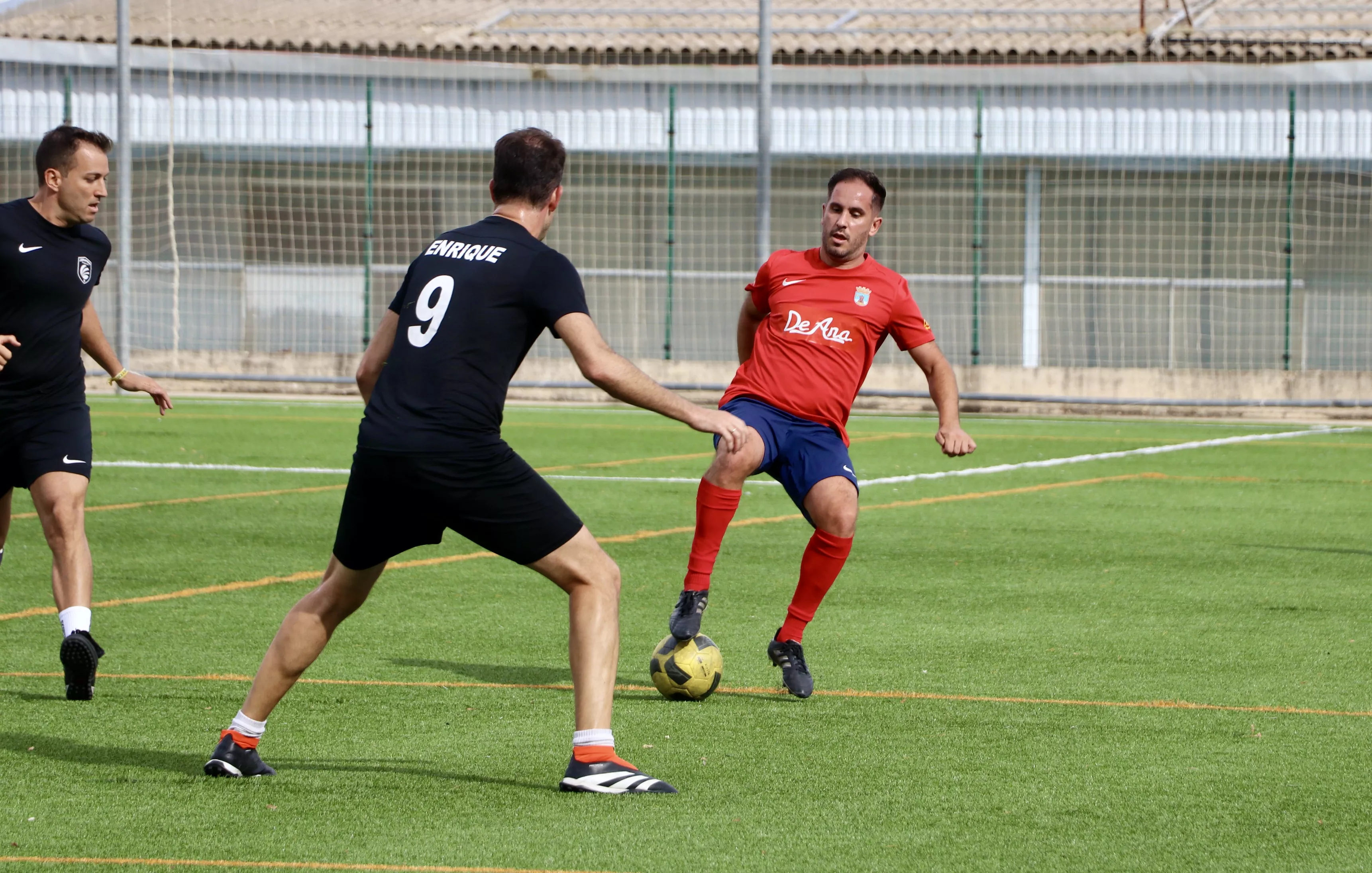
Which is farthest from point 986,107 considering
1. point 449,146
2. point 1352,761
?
point 1352,761

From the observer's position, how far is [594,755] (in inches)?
200

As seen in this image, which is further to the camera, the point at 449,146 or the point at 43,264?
the point at 449,146

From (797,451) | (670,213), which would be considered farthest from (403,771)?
(670,213)

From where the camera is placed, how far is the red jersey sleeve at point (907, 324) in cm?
757

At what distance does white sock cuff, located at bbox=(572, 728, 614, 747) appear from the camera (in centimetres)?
510

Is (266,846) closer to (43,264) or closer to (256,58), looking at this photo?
(43,264)

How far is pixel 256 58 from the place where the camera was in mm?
24984

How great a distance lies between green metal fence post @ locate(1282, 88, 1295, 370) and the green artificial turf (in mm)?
10647

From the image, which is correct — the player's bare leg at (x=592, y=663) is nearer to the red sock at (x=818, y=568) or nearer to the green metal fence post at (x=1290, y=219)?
the red sock at (x=818, y=568)

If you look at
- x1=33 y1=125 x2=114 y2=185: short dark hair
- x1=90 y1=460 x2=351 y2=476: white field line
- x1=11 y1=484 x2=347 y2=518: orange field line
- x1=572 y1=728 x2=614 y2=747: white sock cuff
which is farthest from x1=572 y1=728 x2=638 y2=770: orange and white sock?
x1=90 y1=460 x2=351 y2=476: white field line

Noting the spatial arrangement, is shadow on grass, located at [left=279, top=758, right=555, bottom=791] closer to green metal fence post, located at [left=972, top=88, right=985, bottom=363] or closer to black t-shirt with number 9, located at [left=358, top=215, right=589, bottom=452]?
black t-shirt with number 9, located at [left=358, top=215, right=589, bottom=452]

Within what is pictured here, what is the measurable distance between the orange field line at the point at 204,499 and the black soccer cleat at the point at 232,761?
22.8 ft

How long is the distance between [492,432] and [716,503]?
2102mm

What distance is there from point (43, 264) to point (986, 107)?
776 inches
